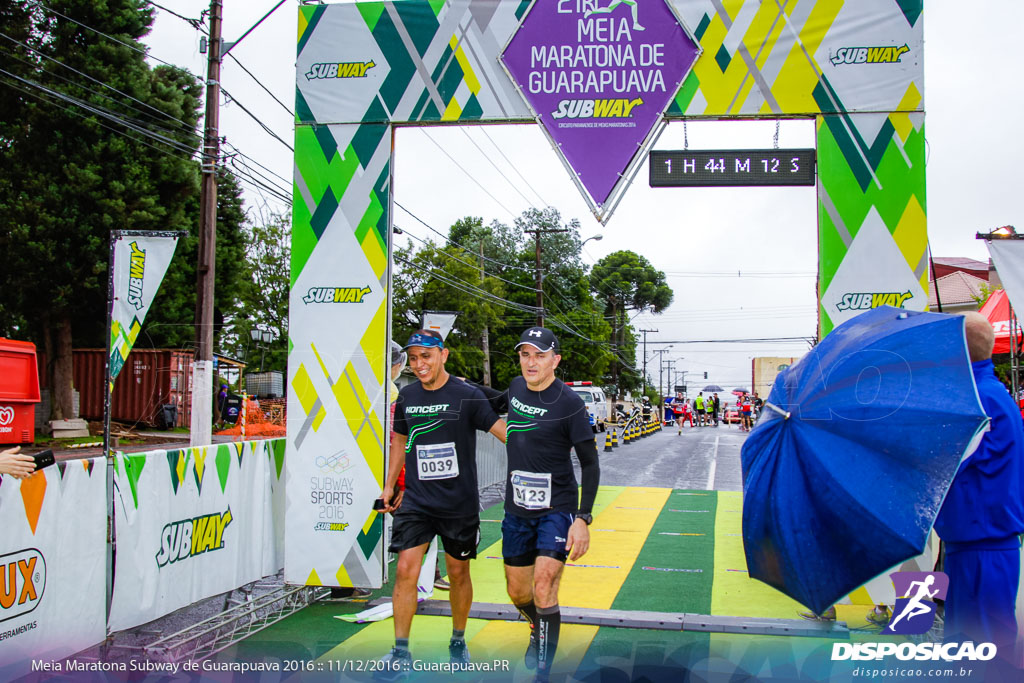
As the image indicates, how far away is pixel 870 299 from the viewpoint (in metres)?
6.16

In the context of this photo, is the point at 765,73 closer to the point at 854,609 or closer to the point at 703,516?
the point at 854,609

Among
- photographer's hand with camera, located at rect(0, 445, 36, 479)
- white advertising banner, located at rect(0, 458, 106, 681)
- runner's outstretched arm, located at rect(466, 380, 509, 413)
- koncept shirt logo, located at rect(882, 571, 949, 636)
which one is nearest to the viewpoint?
koncept shirt logo, located at rect(882, 571, 949, 636)

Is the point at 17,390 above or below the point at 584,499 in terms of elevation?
above

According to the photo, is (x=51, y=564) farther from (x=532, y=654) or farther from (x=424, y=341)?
(x=532, y=654)

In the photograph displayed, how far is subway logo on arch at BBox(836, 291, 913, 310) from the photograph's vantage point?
6.12 meters

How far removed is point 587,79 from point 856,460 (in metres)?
4.66

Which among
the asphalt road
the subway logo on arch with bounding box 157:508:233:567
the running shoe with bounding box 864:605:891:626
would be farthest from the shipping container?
the running shoe with bounding box 864:605:891:626

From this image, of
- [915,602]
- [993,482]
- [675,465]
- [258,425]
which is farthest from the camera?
[258,425]

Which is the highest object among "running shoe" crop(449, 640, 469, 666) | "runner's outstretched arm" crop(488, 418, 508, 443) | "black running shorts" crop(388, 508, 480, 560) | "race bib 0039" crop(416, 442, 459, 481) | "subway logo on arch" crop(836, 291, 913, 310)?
"subway logo on arch" crop(836, 291, 913, 310)

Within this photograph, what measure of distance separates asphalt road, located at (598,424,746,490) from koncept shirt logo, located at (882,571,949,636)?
10249 mm

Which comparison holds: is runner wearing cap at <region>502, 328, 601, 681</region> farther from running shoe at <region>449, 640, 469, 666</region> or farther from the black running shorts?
running shoe at <region>449, 640, 469, 666</region>

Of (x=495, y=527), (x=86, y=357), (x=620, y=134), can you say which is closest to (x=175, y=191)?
(x=86, y=357)

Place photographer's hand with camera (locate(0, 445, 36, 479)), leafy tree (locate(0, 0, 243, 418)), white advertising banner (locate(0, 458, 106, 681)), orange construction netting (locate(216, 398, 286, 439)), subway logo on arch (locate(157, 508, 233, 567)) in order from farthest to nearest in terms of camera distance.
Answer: orange construction netting (locate(216, 398, 286, 439)) < leafy tree (locate(0, 0, 243, 418)) < subway logo on arch (locate(157, 508, 233, 567)) < white advertising banner (locate(0, 458, 106, 681)) < photographer's hand with camera (locate(0, 445, 36, 479))

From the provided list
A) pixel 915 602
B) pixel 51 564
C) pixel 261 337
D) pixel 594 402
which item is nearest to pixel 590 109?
pixel 915 602
